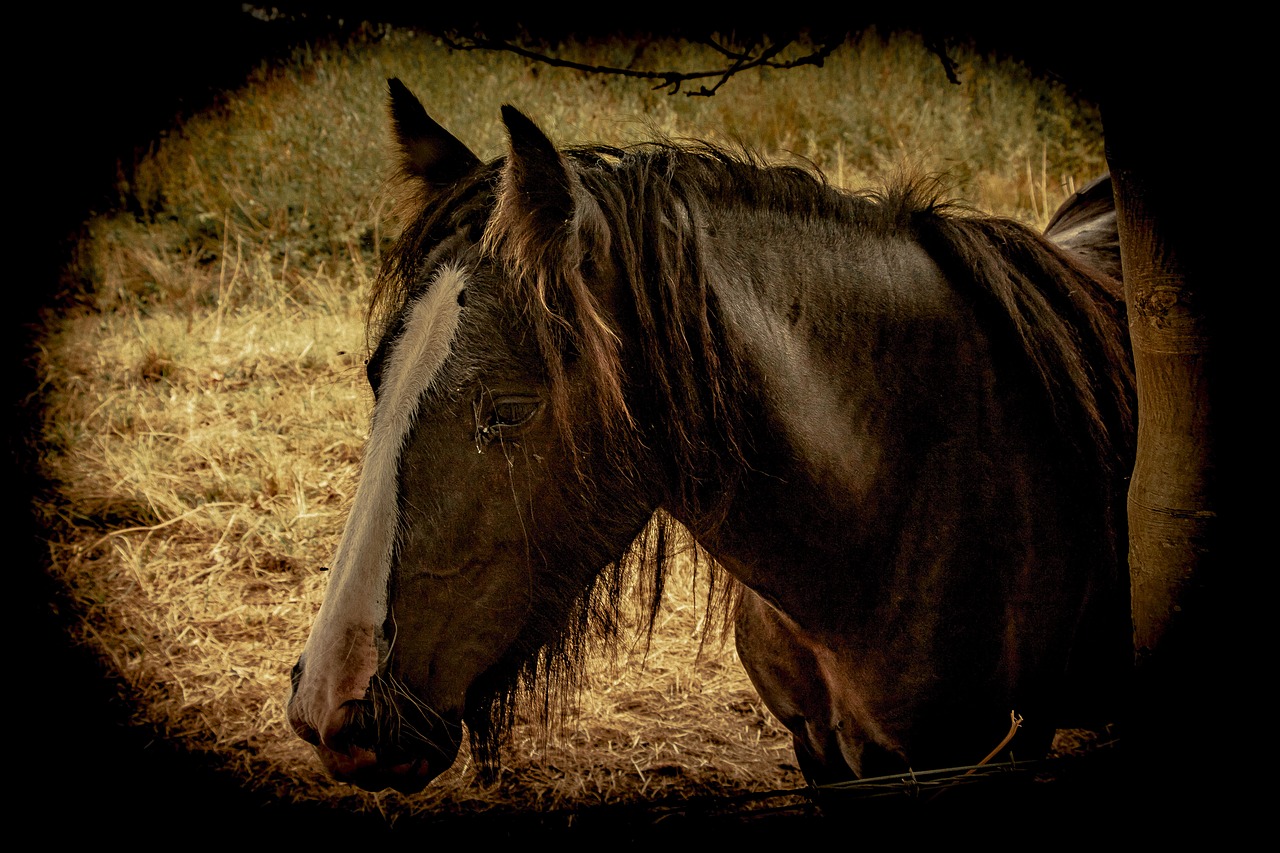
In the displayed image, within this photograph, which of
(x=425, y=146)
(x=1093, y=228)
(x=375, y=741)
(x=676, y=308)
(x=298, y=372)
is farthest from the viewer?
(x=298, y=372)

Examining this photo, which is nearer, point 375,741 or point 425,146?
point 375,741

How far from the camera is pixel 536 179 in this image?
4.11 ft

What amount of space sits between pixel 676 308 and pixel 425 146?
711 mm

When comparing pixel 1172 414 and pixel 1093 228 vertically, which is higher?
pixel 1093 228

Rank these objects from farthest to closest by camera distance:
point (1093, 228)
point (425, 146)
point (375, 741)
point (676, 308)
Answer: point (1093, 228), point (425, 146), point (676, 308), point (375, 741)

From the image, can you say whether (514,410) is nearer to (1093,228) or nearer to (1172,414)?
(1172,414)

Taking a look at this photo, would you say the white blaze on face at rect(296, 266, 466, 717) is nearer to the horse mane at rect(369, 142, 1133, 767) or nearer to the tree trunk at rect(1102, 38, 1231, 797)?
the horse mane at rect(369, 142, 1133, 767)

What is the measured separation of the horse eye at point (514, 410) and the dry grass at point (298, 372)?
2.84 feet

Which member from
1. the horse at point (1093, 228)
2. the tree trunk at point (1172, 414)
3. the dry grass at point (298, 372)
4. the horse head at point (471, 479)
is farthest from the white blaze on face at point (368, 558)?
the horse at point (1093, 228)

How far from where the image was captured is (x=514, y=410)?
1292 millimetres

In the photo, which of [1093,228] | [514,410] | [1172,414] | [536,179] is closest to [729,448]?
[514,410]

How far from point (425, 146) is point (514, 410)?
0.70m

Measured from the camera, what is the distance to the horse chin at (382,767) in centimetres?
124

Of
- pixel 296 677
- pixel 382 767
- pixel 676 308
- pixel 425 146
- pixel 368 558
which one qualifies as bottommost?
pixel 382 767
